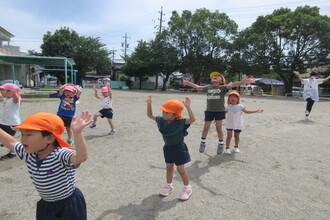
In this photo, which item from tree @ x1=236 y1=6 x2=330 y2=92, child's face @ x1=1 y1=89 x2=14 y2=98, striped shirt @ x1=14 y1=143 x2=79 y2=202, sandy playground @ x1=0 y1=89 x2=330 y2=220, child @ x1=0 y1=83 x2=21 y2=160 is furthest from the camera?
tree @ x1=236 y1=6 x2=330 y2=92

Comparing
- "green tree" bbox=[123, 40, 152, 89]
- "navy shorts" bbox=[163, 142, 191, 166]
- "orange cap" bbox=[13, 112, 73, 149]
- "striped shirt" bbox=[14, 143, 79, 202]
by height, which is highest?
"green tree" bbox=[123, 40, 152, 89]

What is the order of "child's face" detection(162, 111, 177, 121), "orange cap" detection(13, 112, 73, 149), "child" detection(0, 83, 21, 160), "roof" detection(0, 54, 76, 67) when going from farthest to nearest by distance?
"roof" detection(0, 54, 76, 67)
"child" detection(0, 83, 21, 160)
"child's face" detection(162, 111, 177, 121)
"orange cap" detection(13, 112, 73, 149)

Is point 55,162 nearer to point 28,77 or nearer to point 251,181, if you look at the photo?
point 251,181

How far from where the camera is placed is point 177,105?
9.98ft

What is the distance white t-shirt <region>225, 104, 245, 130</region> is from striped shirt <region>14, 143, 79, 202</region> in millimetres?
3987

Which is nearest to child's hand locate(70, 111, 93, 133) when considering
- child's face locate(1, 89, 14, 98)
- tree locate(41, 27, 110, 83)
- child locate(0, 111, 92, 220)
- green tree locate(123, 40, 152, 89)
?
child locate(0, 111, 92, 220)

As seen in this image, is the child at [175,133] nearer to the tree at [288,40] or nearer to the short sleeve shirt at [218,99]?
the short sleeve shirt at [218,99]

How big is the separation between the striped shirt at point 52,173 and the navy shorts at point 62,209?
5cm

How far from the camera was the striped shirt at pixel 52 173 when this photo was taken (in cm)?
190

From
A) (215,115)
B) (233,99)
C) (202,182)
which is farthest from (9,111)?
(233,99)

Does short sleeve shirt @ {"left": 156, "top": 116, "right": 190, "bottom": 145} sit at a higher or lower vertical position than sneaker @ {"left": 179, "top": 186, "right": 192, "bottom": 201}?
higher

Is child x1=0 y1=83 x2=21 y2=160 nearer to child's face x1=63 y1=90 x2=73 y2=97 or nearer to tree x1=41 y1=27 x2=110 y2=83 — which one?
child's face x1=63 y1=90 x2=73 y2=97

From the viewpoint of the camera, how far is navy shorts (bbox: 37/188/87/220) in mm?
1953

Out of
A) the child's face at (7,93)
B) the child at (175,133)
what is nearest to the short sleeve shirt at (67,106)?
the child's face at (7,93)
